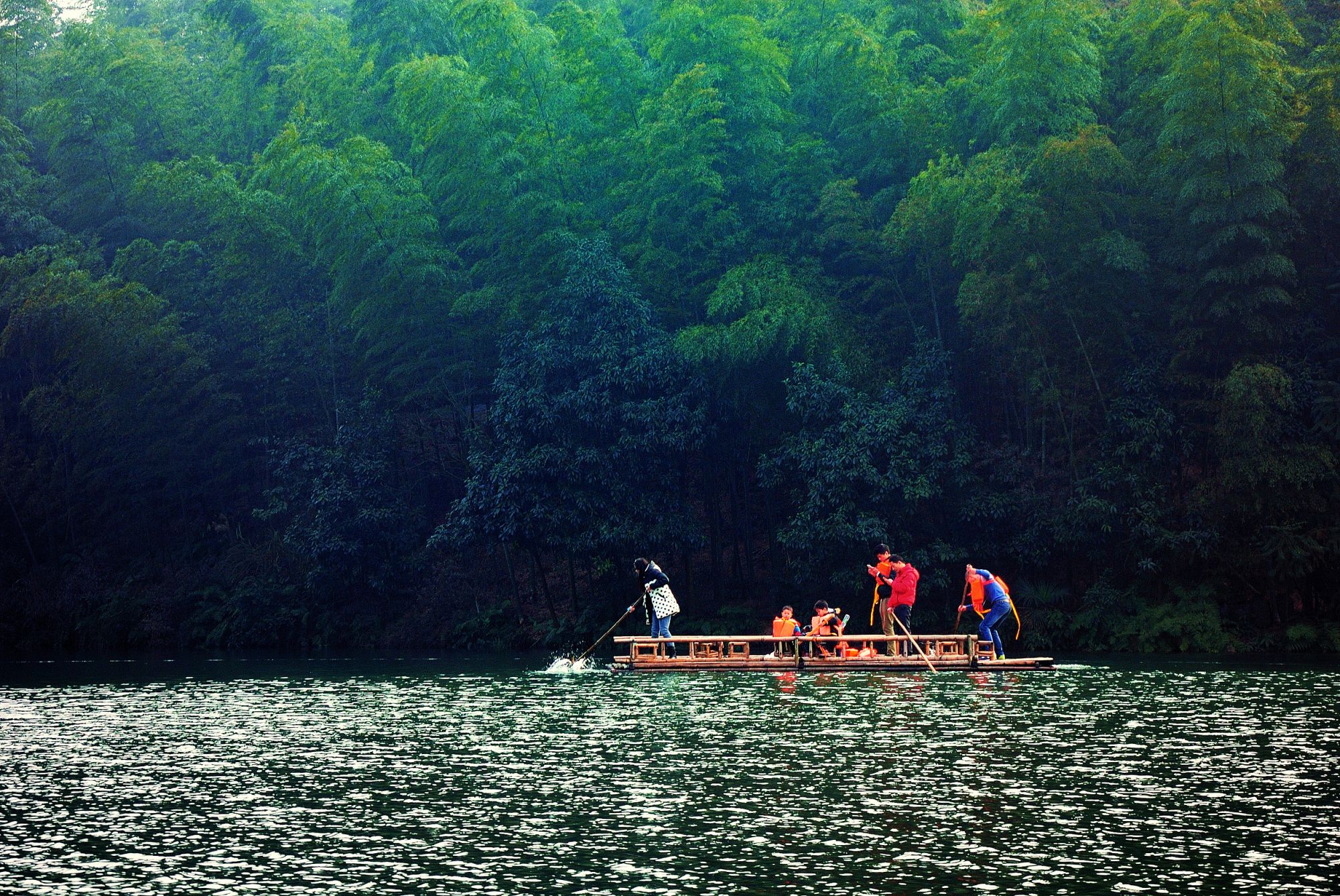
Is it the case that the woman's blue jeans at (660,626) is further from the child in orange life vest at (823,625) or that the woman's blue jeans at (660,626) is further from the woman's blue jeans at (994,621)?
the woman's blue jeans at (994,621)

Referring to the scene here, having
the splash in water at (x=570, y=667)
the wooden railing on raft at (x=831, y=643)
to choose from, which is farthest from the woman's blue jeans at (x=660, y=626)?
the splash in water at (x=570, y=667)

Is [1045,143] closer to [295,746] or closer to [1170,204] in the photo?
[1170,204]

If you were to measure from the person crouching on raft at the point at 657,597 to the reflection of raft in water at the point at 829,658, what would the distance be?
37 centimetres

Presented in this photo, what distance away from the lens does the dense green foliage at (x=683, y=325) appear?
35594 millimetres

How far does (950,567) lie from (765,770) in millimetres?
21407

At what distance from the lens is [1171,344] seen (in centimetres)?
3716

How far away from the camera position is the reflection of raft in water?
96.1 ft

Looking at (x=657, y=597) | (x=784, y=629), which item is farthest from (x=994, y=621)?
(x=657, y=597)

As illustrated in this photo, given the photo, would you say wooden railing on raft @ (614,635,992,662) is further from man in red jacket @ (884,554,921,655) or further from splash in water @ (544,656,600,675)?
splash in water @ (544,656,600,675)

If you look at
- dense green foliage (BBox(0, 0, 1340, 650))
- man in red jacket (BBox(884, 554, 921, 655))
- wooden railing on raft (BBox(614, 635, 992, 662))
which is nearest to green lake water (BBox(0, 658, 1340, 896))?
wooden railing on raft (BBox(614, 635, 992, 662))

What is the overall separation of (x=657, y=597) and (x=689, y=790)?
14802 millimetres

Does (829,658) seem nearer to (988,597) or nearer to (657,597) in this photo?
(988,597)

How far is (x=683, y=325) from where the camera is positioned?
43406 millimetres

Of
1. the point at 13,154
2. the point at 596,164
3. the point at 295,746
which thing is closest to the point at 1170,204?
the point at 596,164
